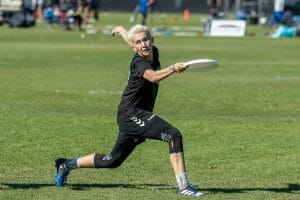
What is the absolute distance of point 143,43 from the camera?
32.7 feet

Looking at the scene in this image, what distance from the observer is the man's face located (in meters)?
9.91

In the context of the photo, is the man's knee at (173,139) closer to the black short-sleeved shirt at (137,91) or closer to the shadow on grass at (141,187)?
the black short-sleeved shirt at (137,91)

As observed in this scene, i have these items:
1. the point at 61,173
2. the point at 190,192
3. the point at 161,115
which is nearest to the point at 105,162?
the point at 61,173

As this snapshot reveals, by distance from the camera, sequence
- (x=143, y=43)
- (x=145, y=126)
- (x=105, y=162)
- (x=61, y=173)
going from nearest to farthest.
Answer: (x=143, y=43)
(x=145, y=126)
(x=105, y=162)
(x=61, y=173)

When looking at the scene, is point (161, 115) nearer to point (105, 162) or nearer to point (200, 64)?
point (105, 162)

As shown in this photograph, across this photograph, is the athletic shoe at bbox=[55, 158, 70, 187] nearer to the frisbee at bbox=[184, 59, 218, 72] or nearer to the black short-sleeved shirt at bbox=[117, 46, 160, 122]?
the black short-sleeved shirt at bbox=[117, 46, 160, 122]

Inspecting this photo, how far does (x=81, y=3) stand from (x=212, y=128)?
42.1 m

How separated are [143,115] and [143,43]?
833 millimetres

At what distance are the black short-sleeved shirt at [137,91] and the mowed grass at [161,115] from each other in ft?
3.02

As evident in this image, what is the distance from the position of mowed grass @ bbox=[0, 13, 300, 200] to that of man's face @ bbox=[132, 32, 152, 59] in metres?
1.56

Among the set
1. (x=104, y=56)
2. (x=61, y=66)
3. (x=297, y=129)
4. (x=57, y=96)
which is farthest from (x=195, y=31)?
(x=297, y=129)

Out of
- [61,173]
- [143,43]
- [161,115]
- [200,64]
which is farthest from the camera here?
[161,115]

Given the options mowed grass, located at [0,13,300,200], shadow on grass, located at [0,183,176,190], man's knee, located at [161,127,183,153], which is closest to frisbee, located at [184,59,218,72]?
man's knee, located at [161,127,183,153]

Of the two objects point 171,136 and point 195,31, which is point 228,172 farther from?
point 195,31
